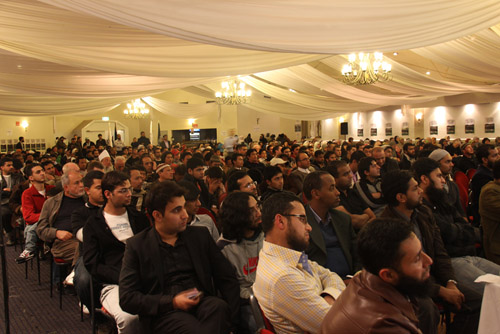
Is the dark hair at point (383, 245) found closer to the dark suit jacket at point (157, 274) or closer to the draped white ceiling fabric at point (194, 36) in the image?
the dark suit jacket at point (157, 274)

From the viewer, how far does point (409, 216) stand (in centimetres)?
324

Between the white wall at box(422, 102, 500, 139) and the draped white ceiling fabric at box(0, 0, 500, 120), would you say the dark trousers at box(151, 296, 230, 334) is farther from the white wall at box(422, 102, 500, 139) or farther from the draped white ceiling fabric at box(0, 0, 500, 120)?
the white wall at box(422, 102, 500, 139)

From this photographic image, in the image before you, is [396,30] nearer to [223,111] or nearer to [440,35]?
[440,35]

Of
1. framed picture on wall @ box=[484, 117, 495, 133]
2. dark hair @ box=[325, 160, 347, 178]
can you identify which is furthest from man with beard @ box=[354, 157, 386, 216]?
framed picture on wall @ box=[484, 117, 495, 133]

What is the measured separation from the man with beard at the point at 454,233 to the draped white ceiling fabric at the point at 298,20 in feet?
4.07

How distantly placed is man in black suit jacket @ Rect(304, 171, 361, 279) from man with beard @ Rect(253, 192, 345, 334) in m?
0.48

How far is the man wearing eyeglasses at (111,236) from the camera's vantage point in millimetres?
3099

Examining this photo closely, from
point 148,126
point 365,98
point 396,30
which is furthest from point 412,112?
point 396,30

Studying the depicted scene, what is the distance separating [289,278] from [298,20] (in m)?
2.20

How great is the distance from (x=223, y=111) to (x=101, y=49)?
57.9 feet

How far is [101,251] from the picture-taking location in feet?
10.5

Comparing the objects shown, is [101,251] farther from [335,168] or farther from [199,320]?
[335,168]

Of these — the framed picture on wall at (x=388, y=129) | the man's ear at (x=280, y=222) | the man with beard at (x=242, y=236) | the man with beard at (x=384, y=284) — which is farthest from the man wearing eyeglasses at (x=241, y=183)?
the framed picture on wall at (x=388, y=129)

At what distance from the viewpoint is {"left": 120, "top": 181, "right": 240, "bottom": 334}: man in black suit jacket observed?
2463 millimetres
